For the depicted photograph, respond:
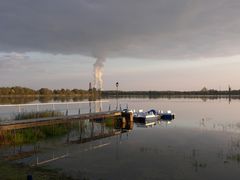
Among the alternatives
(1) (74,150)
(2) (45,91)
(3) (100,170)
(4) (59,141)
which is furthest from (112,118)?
(2) (45,91)

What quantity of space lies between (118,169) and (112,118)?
22.8 metres

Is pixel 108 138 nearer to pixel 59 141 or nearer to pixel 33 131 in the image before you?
pixel 59 141

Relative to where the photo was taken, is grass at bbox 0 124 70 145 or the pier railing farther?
the pier railing

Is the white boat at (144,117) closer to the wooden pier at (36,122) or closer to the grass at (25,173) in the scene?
the wooden pier at (36,122)

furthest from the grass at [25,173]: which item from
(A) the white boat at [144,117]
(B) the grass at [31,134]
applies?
(A) the white boat at [144,117]

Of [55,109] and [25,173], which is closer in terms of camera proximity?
[25,173]

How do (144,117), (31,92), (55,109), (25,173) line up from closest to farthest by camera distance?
(25,173) < (55,109) < (144,117) < (31,92)

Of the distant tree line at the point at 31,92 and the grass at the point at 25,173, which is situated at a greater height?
the distant tree line at the point at 31,92

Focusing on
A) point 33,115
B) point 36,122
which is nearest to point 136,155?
point 36,122

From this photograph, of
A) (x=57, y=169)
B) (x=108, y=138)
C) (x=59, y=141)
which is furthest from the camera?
(x=108, y=138)

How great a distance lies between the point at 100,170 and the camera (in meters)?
15.9

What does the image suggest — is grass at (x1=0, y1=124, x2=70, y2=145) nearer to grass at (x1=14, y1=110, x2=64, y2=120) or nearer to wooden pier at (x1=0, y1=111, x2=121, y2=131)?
wooden pier at (x1=0, y1=111, x2=121, y2=131)

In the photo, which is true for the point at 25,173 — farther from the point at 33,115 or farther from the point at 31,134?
the point at 33,115

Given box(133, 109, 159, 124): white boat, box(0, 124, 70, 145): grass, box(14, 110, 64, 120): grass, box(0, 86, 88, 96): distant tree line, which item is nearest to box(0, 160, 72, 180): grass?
box(0, 124, 70, 145): grass
